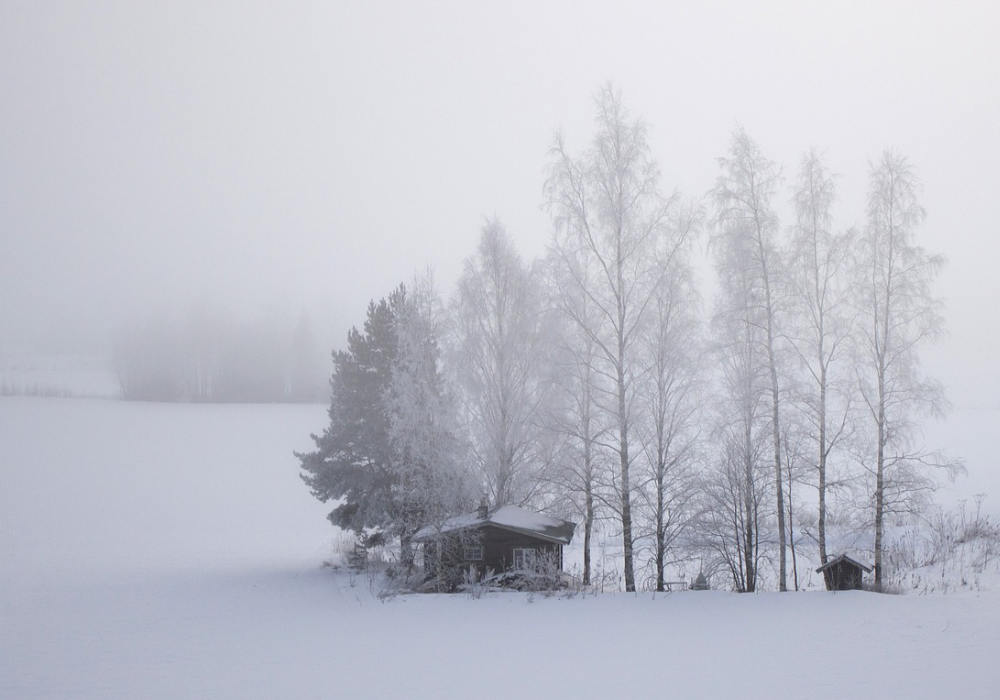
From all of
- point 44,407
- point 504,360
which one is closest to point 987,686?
point 504,360

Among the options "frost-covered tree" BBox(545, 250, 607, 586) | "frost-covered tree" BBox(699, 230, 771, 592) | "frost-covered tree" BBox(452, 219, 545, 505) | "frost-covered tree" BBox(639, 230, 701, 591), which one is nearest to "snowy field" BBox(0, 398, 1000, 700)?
"frost-covered tree" BBox(699, 230, 771, 592)

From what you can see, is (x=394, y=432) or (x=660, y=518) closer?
(x=660, y=518)

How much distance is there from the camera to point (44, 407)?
79438 mm

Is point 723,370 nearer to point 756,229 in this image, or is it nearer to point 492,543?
point 756,229

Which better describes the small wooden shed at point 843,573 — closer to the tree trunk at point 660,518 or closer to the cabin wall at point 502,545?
the tree trunk at point 660,518

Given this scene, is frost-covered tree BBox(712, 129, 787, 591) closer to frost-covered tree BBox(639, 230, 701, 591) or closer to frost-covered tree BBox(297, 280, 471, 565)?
frost-covered tree BBox(639, 230, 701, 591)

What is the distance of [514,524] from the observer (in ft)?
64.3

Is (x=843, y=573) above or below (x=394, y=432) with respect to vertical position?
below

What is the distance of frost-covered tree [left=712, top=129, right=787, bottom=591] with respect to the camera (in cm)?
1755

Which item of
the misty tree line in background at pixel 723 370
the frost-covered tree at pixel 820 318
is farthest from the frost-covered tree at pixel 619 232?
the frost-covered tree at pixel 820 318

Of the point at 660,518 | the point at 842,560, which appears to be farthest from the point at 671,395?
the point at 842,560

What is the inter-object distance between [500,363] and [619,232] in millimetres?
7379

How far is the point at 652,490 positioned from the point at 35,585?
80.5ft

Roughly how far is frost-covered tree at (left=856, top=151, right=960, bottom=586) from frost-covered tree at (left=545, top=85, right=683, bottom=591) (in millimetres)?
5826
